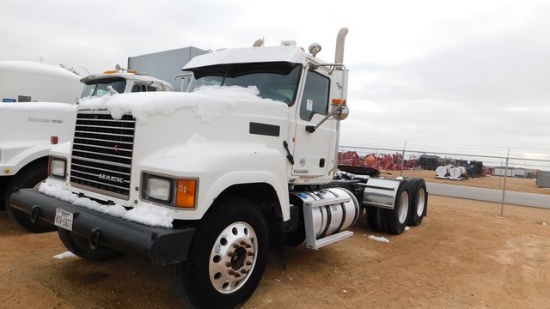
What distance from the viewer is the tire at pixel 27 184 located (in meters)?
5.63

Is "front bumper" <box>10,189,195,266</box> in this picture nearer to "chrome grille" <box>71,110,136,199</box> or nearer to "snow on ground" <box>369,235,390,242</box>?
→ "chrome grille" <box>71,110,136,199</box>

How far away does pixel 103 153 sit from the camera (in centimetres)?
349

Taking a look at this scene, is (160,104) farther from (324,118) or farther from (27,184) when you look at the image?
(27,184)

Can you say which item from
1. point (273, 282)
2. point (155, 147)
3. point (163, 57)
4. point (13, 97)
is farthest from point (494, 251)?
point (13, 97)

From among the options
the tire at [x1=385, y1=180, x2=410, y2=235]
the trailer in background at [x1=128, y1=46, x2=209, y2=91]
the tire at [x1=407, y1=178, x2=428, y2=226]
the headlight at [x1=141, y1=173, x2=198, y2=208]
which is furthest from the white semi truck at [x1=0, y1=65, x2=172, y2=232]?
the tire at [x1=407, y1=178, x2=428, y2=226]

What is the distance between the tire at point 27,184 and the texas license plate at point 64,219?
2759mm

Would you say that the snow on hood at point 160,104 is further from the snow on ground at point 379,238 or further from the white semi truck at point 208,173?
the snow on ground at point 379,238

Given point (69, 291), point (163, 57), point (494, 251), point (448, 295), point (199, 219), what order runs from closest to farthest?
1. point (199, 219)
2. point (69, 291)
3. point (448, 295)
4. point (494, 251)
5. point (163, 57)

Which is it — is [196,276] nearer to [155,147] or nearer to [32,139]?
[155,147]

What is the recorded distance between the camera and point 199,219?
3.07m

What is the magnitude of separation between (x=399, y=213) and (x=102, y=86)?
6511mm

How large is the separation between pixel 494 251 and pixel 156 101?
6.28 meters

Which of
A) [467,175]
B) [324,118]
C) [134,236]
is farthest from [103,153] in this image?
[467,175]

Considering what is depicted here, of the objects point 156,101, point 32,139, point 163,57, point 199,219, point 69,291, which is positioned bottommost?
point 69,291
